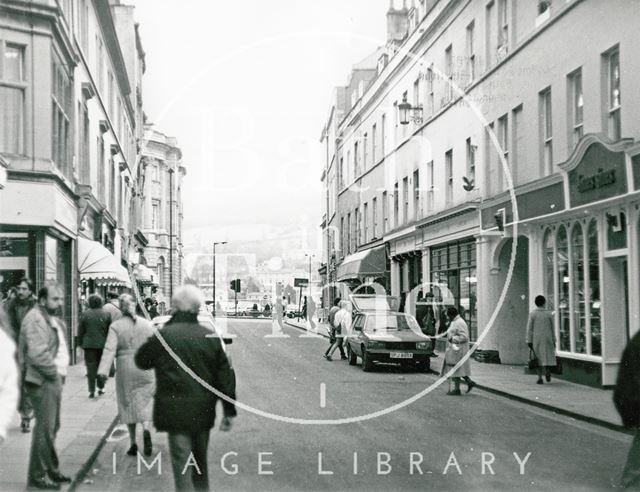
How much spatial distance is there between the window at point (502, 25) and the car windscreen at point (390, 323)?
24.7 ft

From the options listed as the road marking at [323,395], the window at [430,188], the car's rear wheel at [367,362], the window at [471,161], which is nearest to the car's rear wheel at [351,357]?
the car's rear wheel at [367,362]

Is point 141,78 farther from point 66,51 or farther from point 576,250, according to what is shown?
point 576,250

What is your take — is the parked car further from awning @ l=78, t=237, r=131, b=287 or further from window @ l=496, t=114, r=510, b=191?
awning @ l=78, t=237, r=131, b=287

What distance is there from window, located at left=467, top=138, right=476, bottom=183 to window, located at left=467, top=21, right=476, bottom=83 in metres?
1.93

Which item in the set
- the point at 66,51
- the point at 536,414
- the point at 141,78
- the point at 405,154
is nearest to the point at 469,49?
the point at 405,154

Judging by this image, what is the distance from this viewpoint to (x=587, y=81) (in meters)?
17.4

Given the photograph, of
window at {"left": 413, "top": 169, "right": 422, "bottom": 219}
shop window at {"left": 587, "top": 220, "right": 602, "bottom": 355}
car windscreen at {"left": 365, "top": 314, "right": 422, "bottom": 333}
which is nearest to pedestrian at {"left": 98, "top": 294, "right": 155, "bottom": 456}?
shop window at {"left": 587, "top": 220, "right": 602, "bottom": 355}

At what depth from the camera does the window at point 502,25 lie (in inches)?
895

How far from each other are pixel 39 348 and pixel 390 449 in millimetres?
4256

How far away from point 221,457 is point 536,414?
19.0 ft

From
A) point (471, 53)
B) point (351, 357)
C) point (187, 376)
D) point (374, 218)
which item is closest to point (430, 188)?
point (471, 53)

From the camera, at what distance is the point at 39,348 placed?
7883 mm

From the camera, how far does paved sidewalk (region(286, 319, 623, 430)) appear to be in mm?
12711

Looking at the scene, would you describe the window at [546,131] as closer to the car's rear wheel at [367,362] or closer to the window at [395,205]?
the car's rear wheel at [367,362]
